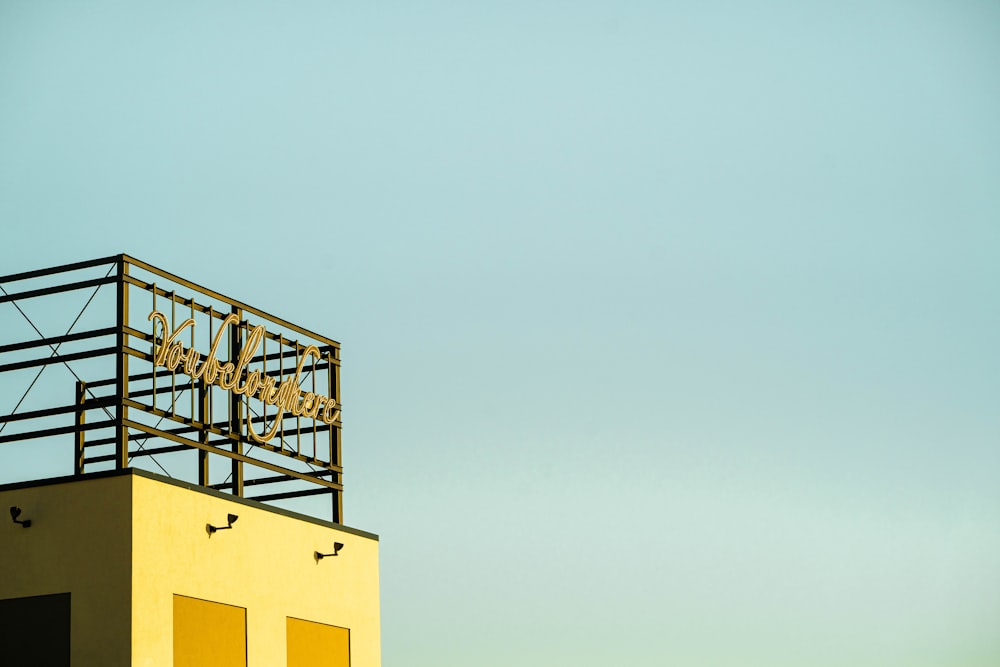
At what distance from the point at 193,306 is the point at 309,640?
20.7ft

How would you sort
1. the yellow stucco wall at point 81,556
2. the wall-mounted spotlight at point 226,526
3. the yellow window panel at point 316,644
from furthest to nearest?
the yellow window panel at point 316,644 → the wall-mounted spotlight at point 226,526 → the yellow stucco wall at point 81,556

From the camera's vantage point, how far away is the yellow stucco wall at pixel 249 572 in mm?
23000

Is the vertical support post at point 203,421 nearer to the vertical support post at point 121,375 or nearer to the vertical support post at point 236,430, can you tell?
the vertical support post at point 236,430

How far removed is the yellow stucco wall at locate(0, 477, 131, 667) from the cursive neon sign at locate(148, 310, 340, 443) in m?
2.84

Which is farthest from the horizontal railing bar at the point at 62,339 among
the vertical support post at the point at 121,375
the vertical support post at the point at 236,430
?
the vertical support post at the point at 236,430

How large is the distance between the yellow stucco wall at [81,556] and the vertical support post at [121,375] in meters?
0.59

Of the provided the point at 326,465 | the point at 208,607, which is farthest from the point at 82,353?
the point at 326,465

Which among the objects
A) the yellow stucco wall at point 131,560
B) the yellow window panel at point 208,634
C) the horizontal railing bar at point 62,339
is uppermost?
the horizontal railing bar at point 62,339

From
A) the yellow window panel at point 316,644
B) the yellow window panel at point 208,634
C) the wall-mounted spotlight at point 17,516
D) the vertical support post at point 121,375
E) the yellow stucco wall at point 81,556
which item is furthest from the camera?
the yellow window panel at point 316,644

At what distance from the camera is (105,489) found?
904 inches

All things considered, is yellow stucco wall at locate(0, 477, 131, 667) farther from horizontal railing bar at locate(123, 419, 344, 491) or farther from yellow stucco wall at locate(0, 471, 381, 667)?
horizontal railing bar at locate(123, 419, 344, 491)

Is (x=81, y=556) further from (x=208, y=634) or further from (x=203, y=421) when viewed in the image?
(x=203, y=421)

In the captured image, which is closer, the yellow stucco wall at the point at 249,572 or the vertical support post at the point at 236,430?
the yellow stucco wall at the point at 249,572

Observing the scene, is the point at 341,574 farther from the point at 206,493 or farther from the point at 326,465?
the point at 206,493
